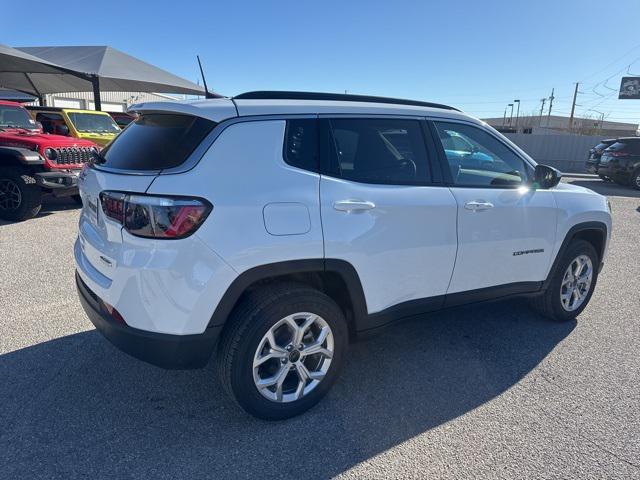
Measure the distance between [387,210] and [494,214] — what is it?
99 centimetres

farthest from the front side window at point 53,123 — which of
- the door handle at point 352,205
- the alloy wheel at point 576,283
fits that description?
the alloy wheel at point 576,283

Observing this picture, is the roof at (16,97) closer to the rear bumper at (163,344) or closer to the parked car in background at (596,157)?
the rear bumper at (163,344)

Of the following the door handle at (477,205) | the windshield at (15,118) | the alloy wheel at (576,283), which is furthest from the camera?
the windshield at (15,118)

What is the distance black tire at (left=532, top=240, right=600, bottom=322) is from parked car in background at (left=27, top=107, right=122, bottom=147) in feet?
31.9

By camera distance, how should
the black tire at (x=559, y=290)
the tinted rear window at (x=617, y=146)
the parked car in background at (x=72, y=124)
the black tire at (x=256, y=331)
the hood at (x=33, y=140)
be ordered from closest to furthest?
1. the black tire at (x=256, y=331)
2. the black tire at (x=559, y=290)
3. the hood at (x=33, y=140)
4. the parked car in background at (x=72, y=124)
5. the tinted rear window at (x=617, y=146)

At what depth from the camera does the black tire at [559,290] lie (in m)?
3.98

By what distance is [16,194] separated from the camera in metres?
7.28

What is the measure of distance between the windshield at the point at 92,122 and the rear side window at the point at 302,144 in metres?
9.89

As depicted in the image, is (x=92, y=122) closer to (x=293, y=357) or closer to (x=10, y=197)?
(x=10, y=197)

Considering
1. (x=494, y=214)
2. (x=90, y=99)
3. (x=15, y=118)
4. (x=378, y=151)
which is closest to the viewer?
(x=378, y=151)

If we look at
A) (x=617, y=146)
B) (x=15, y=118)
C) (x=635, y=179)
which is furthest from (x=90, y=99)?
(x=635, y=179)

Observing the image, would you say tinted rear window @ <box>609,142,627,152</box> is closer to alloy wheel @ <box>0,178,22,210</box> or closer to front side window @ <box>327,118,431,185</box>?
front side window @ <box>327,118,431,185</box>

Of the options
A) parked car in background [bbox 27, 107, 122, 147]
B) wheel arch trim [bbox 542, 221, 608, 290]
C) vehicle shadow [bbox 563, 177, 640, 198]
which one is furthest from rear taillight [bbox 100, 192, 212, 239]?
vehicle shadow [bbox 563, 177, 640, 198]

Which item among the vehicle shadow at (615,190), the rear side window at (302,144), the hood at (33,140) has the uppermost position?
the rear side window at (302,144)
